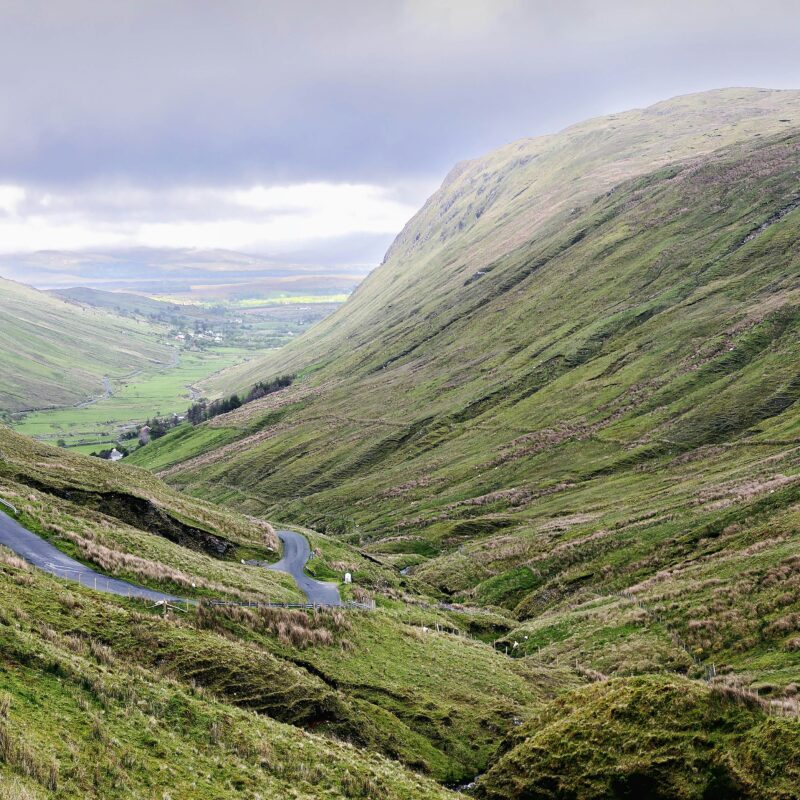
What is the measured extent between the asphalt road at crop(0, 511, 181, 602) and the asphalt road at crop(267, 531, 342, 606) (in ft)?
48.5

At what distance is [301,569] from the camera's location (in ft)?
207

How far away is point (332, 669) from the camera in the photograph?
33.5 meters

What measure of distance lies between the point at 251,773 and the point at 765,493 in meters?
58.9

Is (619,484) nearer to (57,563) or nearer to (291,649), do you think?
(291,649)

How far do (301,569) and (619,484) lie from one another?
51381 millimetres

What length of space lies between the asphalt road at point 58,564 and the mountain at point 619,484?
21851 mm

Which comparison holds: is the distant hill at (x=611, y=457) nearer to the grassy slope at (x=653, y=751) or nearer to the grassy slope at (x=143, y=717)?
the grassy slope at (x=653, y=751)

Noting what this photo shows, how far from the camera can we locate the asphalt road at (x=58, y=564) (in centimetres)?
3606

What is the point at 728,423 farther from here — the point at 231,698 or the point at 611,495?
the point at 231,698

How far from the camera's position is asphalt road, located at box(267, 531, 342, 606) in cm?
5293

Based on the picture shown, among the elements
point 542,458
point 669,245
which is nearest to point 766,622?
point 542,458

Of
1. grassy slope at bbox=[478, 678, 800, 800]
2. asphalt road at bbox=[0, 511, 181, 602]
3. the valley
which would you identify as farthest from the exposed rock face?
grassy slope at bbox=[478, 678, 800, 800]

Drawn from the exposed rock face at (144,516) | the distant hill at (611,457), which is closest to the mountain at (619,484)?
the distant hill at (611,457)

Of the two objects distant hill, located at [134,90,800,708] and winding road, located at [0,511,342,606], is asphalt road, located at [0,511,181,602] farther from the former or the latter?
distant hill, located at [134,90,800,708]
